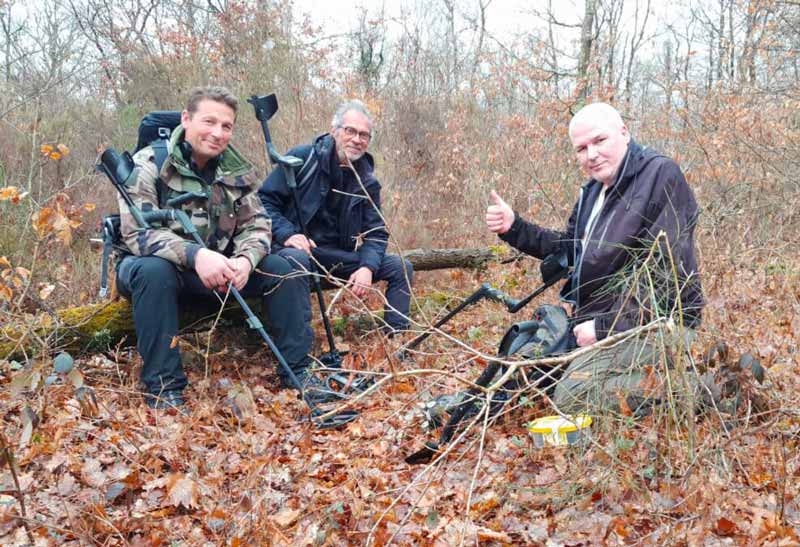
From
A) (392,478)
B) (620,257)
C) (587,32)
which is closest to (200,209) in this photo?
(392,478)

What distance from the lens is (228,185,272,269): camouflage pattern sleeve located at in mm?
4340

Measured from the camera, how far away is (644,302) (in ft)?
9.52

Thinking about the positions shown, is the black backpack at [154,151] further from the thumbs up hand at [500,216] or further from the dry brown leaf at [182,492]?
the thumbs up hand at [500,216]

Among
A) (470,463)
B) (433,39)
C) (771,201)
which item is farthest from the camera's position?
(433,39)

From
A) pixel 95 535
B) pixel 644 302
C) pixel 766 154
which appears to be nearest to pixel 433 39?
pixel 766 154

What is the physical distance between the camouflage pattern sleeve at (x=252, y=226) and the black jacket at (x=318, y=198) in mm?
303

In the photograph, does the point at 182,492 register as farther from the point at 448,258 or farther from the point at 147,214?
the point at 448,258

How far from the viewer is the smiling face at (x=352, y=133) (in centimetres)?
482

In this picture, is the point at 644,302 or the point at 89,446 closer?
the point at 644,302

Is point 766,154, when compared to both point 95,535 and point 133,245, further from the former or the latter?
point 95,535

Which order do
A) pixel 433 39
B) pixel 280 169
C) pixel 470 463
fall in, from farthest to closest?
1. pixel 433 39
2. pixel 280 169
3. pixel 470 463

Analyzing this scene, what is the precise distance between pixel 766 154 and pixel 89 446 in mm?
7501

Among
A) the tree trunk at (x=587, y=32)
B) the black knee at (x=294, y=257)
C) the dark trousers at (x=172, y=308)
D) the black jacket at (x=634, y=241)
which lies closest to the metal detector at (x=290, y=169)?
the black knee at (x=294, y=257)

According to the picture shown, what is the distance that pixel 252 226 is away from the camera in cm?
446
